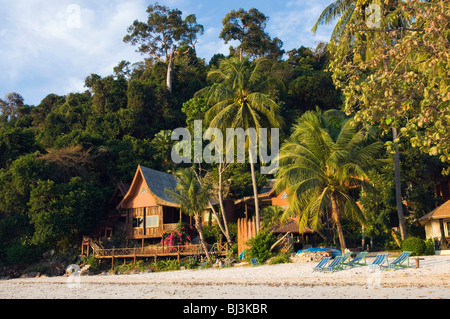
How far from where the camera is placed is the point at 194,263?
25.5 meters

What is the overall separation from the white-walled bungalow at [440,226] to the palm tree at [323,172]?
4.81m

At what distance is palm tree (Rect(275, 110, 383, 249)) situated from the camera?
65.3 ft

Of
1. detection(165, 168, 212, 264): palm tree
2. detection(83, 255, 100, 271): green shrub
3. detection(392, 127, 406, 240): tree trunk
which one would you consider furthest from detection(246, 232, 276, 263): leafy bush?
detection(83, 255, 100, 271): green shrub

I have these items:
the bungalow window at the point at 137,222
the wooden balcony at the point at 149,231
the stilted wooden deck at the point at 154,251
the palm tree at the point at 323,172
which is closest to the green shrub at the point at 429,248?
the palm tree at the point at 323,172

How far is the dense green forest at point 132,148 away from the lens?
25.7m

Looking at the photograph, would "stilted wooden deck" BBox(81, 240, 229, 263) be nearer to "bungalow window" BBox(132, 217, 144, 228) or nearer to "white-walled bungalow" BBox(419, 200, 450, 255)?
"bungalow window" BBox(132, 217, 144, 228)

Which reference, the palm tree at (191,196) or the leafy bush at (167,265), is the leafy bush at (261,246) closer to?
the palm tree at (191,196)

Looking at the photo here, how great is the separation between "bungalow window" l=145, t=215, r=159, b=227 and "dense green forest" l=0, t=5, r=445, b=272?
3.88 meters

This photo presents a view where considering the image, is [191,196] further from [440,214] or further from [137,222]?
[440,214]

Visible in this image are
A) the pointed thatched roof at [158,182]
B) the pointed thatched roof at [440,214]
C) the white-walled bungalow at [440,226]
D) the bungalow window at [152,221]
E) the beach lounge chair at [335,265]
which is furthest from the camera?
the bungalow window at [152,221]

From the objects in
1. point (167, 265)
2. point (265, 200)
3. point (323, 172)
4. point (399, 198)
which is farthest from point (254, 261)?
point (265, 200)

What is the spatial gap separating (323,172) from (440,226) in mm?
7872

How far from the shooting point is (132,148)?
3812 centimetres
